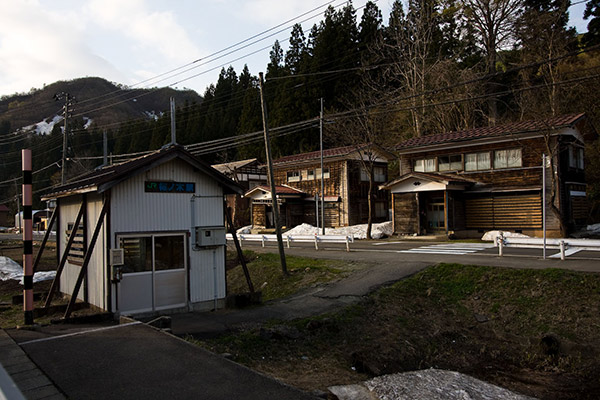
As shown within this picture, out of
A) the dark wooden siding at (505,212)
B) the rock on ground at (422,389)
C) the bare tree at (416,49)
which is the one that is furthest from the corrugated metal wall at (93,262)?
the bare tree at (416,49)

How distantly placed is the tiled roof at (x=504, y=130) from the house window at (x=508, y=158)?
3.74 ft

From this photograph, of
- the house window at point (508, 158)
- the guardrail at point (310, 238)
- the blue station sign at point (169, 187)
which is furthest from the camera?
the house window at point (508, 158)

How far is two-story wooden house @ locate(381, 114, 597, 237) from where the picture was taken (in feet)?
70.3

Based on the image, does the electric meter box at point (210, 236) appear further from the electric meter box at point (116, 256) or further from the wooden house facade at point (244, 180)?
the wooden house facade at point (244, 180)

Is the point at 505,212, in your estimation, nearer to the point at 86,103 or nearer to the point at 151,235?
the point at 151,235

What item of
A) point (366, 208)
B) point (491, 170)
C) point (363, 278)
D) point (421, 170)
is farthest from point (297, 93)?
point (363, 278)

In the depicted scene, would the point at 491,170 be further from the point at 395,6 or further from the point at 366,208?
the point at 395,6

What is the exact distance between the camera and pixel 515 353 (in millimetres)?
8320

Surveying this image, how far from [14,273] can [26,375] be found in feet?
47.8

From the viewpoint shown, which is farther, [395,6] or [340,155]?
[395,6]

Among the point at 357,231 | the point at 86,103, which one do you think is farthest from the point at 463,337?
the point at 86,103

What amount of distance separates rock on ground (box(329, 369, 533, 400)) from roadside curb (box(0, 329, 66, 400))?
3138 millimetres

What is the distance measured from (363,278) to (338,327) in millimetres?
4032

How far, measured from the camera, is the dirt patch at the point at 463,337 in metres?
6.82
